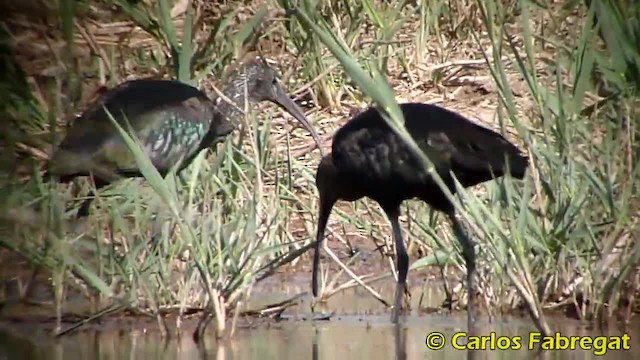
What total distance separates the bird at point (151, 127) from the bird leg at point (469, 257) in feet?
3.27

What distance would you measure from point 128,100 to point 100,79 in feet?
1.85

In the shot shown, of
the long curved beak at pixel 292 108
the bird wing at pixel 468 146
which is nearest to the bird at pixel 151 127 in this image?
the long curved beak at pixel 292 108

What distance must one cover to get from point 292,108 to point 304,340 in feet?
10.5

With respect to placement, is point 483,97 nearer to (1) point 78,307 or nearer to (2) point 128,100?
(2) point 128,100

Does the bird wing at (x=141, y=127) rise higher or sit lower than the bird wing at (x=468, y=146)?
higher

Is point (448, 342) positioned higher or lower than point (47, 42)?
lower

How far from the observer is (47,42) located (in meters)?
4.39

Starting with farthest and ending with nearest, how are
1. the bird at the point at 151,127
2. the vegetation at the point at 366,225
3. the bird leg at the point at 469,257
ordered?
the bird at the point at 151,127 < the bird leg at the point at 469,257 < the vegetation at the point at 366,225

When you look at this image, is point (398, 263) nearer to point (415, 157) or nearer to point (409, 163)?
point (409, 163)

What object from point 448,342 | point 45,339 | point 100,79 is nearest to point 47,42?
point 45,339

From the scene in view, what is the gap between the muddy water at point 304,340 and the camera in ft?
14.8

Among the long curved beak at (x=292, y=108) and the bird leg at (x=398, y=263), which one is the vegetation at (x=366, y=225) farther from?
the long curved beak at (x=292, y=108)

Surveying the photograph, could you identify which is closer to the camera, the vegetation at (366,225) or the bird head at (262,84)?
the vegetation at (366,225)

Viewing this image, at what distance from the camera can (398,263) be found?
5.71 m
